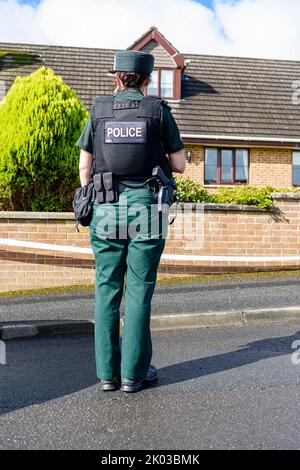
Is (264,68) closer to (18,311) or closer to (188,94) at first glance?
(188,94)

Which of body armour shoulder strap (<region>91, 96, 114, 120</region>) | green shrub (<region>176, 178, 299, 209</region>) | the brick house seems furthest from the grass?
the brick house

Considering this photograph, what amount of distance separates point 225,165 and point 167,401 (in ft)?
55.1

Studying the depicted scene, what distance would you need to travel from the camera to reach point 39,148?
379 inches

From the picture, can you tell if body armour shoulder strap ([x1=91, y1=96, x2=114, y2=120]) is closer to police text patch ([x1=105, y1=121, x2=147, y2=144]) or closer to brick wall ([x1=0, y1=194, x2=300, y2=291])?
police text patch ([x1=105, y1=121, x2=147, y2=144])

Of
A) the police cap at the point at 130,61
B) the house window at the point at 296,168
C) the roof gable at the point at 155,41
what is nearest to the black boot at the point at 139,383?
the police cap at the point at 130,61

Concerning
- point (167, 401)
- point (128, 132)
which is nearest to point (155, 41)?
point (128, 132)

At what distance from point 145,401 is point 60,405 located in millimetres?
513

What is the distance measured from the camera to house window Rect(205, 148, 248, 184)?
19.9 meters

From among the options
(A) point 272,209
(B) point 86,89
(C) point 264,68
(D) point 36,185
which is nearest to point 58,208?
(D) point 36,185

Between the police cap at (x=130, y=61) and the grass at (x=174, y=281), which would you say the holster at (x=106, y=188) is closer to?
the police cap at (x=130, y=61)

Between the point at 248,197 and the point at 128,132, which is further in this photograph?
the point at 248,197

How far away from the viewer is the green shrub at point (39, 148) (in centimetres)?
963

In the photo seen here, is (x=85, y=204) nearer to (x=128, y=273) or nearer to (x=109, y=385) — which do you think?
(x=128, y=273)

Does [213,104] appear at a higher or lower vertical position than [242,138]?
higher
